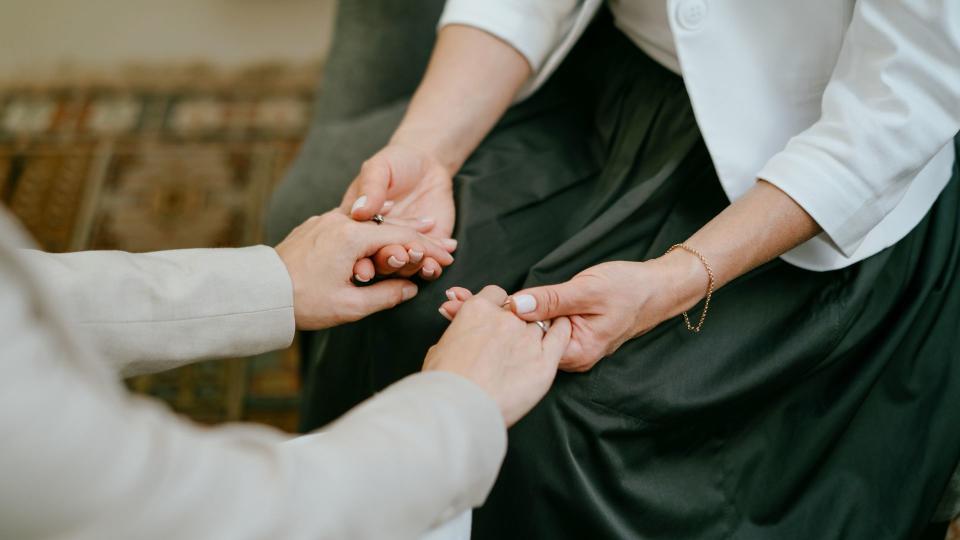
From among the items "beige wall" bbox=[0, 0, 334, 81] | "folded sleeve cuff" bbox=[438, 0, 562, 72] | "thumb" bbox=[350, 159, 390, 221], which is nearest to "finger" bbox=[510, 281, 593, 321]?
"thumb" bbox=[350, 159, 390, 221]

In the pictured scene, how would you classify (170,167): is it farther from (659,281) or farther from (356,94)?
(659,281)

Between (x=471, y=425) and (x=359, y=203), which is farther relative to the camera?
(x=359, y=203)

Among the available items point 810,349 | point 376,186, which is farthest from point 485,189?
point 810,349

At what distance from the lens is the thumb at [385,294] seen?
0.92 meters

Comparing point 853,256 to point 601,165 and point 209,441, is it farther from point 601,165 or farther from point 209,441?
point 209,441

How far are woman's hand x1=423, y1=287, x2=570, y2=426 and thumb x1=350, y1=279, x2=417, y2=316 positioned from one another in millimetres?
124

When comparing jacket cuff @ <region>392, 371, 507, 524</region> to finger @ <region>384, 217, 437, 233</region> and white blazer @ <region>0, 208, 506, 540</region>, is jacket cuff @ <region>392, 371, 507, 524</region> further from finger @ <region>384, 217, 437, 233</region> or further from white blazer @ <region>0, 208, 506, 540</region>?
finger @ <region>384, 217, 437, 233</region>

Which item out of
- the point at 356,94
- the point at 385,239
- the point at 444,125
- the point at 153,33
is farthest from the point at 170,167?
the point at 385,239

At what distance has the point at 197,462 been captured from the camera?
0.52 m

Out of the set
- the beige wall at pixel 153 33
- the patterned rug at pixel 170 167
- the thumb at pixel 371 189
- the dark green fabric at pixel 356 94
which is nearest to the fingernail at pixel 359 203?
the thumb at pixel 371 189

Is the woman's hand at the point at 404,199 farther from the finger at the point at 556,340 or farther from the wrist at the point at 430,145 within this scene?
the finger at the point at 556,340

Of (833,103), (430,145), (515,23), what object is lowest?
(430,145)

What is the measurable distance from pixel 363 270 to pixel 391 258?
4 centimetres

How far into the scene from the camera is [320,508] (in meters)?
0.55
